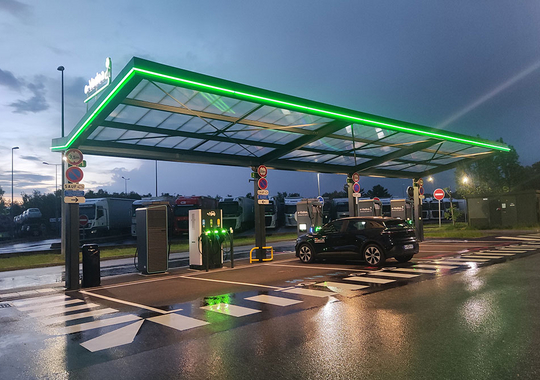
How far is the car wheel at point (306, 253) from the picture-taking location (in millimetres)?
15055

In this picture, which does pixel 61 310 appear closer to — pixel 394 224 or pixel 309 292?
pixel 309 292

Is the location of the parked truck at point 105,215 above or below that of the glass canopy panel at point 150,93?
below

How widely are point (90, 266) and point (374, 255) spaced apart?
8.68 metres

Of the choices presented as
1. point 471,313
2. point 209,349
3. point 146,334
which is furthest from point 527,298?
point 146,334

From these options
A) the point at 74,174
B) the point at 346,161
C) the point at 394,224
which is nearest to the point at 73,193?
the point at 74,174

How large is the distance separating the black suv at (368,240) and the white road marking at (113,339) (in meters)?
8.61

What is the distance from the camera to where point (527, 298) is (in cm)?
745

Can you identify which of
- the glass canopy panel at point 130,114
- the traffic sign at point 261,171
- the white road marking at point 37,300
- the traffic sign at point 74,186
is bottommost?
the white road marking at point 37,300

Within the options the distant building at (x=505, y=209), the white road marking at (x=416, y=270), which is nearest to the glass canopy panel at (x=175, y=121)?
the white road marking at (x=416, y=270)

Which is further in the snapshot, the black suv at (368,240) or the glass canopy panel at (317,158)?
the glass canopy panel at (317,158)

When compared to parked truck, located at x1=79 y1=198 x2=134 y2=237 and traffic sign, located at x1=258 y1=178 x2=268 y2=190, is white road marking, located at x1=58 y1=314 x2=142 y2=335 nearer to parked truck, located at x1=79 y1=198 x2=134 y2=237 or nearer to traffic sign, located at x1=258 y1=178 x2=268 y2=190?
traffic sign, located at x1=258 y1=178 x2=268 y2=190

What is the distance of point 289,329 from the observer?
603 centimetres

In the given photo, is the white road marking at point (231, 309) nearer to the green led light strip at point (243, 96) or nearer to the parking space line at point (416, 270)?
the green led light strip at point (243, 96)

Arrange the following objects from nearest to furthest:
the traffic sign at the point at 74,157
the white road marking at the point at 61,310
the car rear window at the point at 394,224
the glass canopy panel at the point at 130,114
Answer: the white road marking at the point at 61,310 < the glass canopy panel at the point at 130,114 < the traffic sign at the point at 74,157 < the car rear window at the point at 394,224
